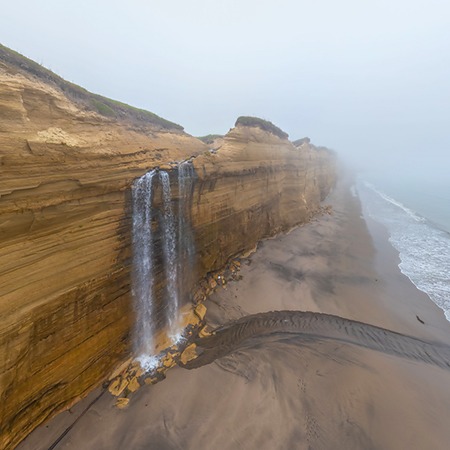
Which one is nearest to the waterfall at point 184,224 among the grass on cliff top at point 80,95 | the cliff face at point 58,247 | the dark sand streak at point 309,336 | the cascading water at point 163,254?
the cascading water at point 163,254

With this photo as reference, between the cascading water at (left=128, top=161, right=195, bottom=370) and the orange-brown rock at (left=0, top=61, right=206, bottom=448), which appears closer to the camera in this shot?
the orange-brown rock at (left=0, top=61, right=206, bottom=448)

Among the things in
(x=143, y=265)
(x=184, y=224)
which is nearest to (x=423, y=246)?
(x=184, y=224)

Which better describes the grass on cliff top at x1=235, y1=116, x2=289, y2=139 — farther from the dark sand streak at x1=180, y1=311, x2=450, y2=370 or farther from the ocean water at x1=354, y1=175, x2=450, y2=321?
the ocean water at x1=354, y1=175, x2=450, y2=321

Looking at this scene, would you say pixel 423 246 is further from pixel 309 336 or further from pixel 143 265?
pixel 143 265

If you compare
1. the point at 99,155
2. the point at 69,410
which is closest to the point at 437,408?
the point at 69,410

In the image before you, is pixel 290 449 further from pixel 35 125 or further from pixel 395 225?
pixel 395 225

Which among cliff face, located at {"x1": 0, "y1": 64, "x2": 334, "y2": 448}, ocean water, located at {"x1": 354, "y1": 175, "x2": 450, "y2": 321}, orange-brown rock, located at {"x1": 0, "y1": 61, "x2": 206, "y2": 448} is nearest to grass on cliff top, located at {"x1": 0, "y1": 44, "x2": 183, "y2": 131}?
cliff face, located at {"x1": 0, "y1": 64, "x2": 334, "y2": 448}
